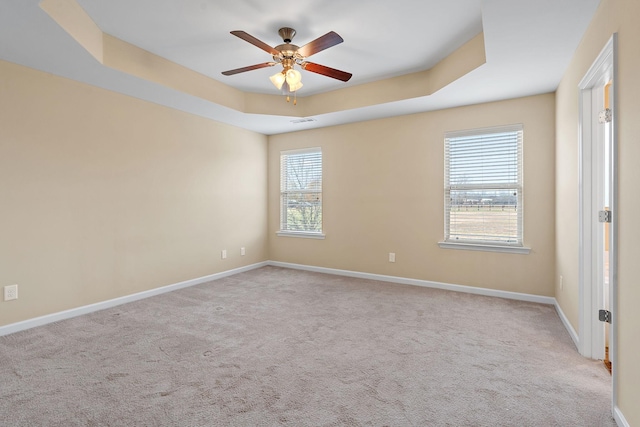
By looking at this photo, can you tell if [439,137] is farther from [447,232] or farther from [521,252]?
[521,252]

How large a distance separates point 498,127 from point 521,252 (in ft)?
5.11

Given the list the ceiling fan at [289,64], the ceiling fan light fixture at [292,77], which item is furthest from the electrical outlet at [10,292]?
the ceiling fan light fixture at [292,77]

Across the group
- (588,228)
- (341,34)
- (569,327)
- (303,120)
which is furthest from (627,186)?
(303,120)

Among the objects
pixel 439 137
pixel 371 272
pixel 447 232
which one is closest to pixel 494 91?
pixel 439 137

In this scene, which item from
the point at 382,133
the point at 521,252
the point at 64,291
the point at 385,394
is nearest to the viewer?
the point at 385,394

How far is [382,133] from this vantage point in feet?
15.5

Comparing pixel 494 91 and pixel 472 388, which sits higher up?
pixel 494 91

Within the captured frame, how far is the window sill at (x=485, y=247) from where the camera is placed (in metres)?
3.82

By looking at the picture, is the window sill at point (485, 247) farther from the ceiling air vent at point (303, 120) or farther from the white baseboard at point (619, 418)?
the ceiling air vent at point (303, 120)

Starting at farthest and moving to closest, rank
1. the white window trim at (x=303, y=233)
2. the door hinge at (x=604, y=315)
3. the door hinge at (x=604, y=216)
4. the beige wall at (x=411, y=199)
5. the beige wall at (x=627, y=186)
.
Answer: the white window trim at (x=303, y=233) → the beige wall at (x=411, y=199) → the door hinge at (x=604, y=315) → the door hinge at (x=604, y=216) → the beige wall at (x=627, y=186)

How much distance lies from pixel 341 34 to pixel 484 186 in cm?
256

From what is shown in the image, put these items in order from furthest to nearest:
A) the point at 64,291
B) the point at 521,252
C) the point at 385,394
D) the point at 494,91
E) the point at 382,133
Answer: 1. the point at 382,133
2. the point at 521,252
3. the point at 494,91
4. the point at 64,291
5. the point at 385,394

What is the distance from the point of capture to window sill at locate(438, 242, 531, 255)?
3.82 metres

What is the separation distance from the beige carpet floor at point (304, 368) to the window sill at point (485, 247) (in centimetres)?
63
